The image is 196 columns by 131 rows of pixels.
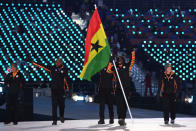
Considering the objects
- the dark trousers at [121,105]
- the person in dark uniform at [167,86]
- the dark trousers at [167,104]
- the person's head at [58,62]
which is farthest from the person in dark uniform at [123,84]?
the person's head at [58,62]

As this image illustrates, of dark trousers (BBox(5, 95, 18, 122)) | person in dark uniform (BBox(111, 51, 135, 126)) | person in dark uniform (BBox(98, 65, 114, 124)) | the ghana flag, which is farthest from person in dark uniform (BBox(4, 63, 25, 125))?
person in dark uniform (BBox(111, 51, 135, 126))

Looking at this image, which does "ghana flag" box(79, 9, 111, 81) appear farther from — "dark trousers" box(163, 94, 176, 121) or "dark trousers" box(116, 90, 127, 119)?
"dark trousers" box(163, 94, 176, 121)

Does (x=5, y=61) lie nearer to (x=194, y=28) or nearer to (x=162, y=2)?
(x=194, y=28)

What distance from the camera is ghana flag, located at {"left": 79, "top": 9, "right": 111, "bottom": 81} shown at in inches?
435

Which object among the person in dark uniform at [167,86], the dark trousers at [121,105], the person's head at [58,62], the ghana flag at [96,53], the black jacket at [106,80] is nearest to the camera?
the ghana flag at [96,53]

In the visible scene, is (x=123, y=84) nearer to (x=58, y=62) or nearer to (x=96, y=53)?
(x=96, y=53)

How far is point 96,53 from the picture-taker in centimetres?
1109

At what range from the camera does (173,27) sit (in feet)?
109

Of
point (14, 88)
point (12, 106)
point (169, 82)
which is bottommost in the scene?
point (12, 106)

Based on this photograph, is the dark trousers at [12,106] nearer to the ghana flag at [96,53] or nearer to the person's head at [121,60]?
the ghana flag at [96,53]

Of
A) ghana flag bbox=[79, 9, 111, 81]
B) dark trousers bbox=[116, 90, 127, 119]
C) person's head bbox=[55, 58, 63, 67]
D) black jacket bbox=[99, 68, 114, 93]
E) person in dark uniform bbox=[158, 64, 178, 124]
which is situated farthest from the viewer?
person in dark uniform bbox=[158, 64, 178, 124]

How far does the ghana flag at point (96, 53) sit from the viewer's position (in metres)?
11.0

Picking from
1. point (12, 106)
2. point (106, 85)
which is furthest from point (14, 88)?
point (106, 85)

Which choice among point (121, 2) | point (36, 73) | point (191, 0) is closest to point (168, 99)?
point (36, 73)
